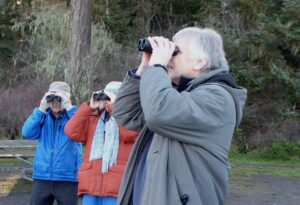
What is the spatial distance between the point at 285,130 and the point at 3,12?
11.9 meters

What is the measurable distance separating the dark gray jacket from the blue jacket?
256cm

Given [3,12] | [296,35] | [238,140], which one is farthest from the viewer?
[3,12]

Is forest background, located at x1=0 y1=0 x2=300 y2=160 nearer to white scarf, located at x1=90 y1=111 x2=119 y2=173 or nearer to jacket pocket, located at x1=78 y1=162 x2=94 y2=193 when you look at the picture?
white scarf, located at x1=90 y1=111 x2=119 y2=173

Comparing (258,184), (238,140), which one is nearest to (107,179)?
(258,184)

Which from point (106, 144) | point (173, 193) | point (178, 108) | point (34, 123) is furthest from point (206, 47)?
point (34, 123)

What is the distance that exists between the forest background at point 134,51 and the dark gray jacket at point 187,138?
12.4 m

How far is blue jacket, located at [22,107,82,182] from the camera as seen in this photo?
17.6ft

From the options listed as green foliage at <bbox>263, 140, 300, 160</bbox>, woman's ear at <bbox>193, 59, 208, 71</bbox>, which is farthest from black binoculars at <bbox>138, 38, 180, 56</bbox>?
green foliage at <bbox>263, 140, 300, 160</bbox>

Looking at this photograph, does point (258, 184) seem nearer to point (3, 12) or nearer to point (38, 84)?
point (38, 84)

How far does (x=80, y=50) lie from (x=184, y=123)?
15.9 metres

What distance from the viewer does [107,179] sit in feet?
15.4

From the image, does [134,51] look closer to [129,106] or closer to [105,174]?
[105,174]

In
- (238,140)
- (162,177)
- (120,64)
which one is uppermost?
(162,177)

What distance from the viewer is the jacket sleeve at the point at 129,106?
10.7 feet
